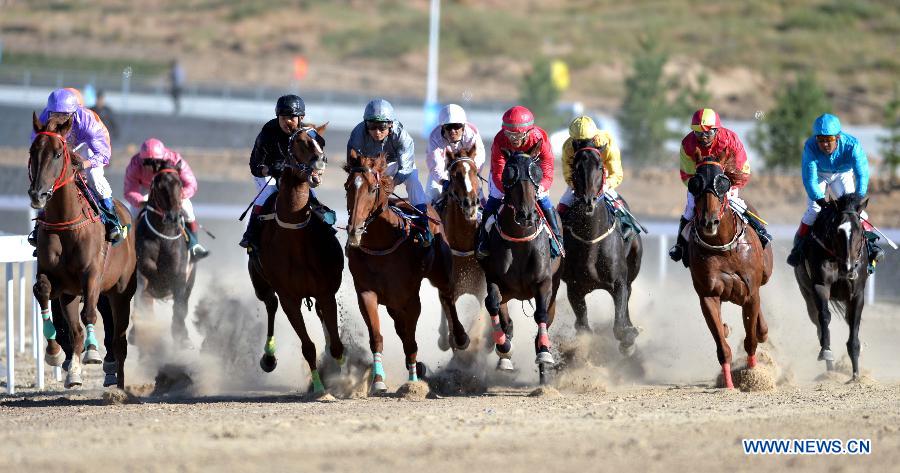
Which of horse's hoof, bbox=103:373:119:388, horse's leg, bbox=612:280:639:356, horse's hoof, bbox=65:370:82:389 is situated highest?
horse's leg, bbox=612:280:639:356

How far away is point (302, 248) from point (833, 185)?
5.29 meters

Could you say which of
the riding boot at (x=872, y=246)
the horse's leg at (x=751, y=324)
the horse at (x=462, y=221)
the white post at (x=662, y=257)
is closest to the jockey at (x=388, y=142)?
the horse at (x=462, y=221)

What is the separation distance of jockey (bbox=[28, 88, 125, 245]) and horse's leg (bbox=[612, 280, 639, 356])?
4600mm

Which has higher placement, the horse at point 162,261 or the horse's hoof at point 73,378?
the horse at point 162,261

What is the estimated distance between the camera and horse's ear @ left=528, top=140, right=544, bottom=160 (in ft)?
37.9

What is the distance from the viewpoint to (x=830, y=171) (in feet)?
42.0

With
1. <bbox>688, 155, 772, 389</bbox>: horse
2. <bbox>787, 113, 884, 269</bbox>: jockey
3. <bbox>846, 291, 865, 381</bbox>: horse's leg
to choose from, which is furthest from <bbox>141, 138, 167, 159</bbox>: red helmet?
<bbox>846, 291, 865, 381</bbox>: horse's leg

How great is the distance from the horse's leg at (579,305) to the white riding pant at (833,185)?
2.31m

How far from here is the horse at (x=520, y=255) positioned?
36.0ft

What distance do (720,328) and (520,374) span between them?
239 cm

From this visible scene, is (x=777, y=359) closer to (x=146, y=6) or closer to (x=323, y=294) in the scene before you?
(x=323, y=294)

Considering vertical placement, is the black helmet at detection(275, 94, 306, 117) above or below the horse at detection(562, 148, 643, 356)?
above

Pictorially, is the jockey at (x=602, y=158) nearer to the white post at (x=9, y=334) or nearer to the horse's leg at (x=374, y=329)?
the horse's leg at (x=374, y=329)

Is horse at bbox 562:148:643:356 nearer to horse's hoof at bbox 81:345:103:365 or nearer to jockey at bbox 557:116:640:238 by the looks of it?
jockey at bbox 557:116:640:238
